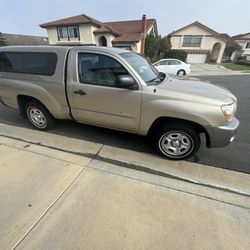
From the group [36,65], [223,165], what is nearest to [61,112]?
[36,65]

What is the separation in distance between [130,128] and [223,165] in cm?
166

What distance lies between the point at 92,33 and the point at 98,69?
25.3 m

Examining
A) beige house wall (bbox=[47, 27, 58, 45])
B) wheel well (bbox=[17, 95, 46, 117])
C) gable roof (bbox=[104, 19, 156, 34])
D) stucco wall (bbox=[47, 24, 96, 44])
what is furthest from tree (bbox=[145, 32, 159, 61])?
wheel well (bbox=[17, 95, 46, 117])

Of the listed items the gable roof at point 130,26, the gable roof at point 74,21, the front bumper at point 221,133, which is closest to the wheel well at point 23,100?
the front bumper at point 221,133

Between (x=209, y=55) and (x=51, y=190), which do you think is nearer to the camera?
(x=51, y=190)

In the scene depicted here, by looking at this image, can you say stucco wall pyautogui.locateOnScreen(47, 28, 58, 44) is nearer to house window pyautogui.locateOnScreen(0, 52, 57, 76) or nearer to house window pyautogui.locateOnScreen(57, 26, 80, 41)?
house window pyautogui.locateOnScreen(57, 26, 80, 41)

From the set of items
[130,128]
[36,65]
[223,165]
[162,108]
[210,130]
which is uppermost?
[36,65]

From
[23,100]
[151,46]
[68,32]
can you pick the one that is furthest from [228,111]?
[68,32]

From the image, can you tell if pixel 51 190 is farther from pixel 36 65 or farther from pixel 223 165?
pixel 223 165

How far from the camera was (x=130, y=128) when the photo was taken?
3.12 meters

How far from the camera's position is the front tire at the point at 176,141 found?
9.21 ft

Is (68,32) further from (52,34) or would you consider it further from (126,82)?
(126,82)

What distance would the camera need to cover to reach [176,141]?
116 inches

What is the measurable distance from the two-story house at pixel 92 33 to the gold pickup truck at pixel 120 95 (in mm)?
22039
